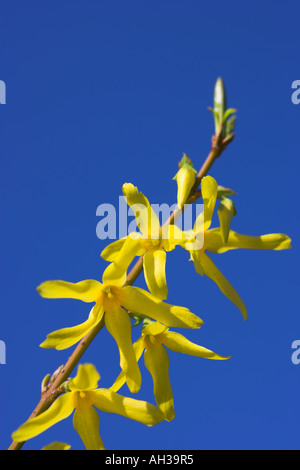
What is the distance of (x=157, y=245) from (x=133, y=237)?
10 cm

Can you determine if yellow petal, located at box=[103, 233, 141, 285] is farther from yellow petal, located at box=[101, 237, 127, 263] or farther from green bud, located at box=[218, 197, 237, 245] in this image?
green bud, located at box=[218, 197, 237, 245]

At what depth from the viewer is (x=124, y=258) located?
5.35 feet

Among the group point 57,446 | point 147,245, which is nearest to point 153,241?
point 147,245

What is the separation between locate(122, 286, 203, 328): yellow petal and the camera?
5.37ft

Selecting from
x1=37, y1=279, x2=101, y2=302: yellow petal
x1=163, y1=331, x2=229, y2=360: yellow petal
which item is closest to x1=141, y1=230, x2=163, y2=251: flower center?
x1=37, y1=279, x2=101, y2=302: yellow petal

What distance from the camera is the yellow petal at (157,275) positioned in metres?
1.62

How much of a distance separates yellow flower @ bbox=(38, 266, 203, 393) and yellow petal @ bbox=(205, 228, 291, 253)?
0.30m

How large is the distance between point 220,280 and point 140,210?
15.8 inches

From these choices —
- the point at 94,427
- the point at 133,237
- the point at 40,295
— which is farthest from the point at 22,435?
the point at 133,237

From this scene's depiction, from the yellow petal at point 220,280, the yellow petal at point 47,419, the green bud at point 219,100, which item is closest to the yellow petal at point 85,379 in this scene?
the yellow petal at point 47,419

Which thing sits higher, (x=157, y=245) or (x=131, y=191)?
(x=131, y=191)

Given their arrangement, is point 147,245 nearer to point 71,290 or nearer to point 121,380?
point 71,290

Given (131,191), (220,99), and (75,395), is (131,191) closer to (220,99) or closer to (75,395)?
(220,99)
